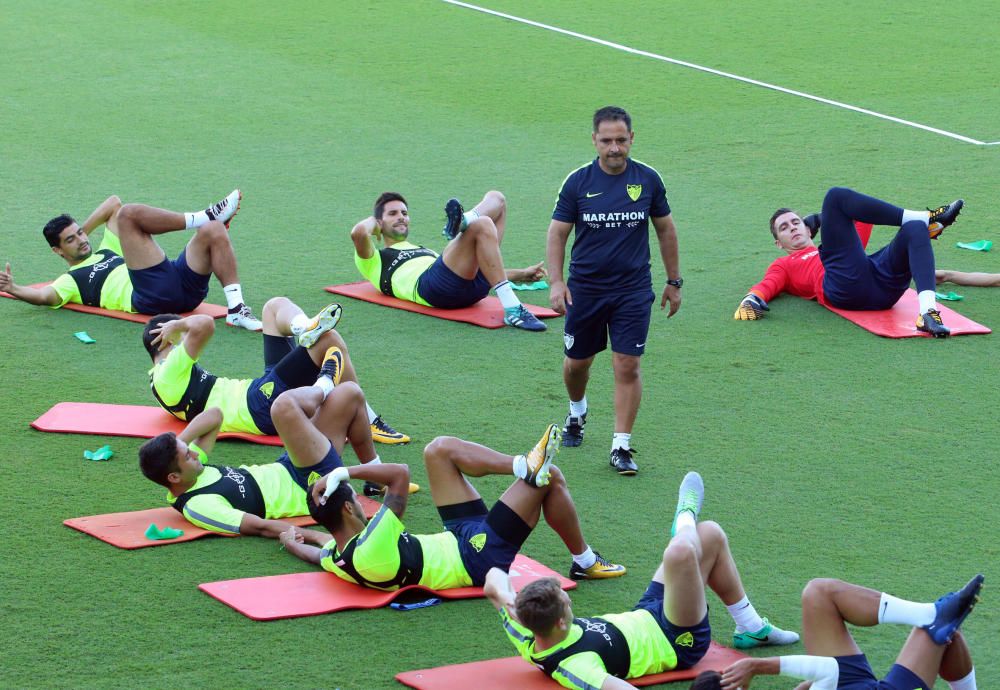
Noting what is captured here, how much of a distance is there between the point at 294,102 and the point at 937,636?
518 inches

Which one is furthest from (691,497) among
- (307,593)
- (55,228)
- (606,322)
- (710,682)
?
(55,228)

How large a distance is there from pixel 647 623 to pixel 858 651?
86cm

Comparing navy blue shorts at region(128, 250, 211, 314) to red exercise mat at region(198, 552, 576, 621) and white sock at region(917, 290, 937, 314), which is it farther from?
white sock at region(917, 290, 937, 314)

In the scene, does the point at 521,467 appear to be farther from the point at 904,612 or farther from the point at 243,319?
the point at 243,319

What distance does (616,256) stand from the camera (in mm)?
7910

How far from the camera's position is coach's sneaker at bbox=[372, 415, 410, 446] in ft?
26.9

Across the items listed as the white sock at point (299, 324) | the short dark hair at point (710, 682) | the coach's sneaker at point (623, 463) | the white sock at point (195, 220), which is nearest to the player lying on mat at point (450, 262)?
the white sock at point (195, 220)

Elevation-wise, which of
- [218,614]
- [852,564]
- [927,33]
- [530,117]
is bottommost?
[218,614]

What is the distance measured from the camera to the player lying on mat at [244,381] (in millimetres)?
8023

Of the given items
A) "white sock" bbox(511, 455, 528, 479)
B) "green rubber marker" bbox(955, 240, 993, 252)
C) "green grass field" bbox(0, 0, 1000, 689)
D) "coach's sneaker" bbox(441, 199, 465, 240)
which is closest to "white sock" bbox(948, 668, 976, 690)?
"green grass field" bbox(0, 0, 1000, 689)

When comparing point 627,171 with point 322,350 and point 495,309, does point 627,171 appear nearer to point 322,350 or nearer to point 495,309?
point 322,350

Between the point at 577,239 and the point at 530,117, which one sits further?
the point at 530,117

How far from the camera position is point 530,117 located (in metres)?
16.2

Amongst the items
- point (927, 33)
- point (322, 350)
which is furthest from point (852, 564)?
point (927, 33)
